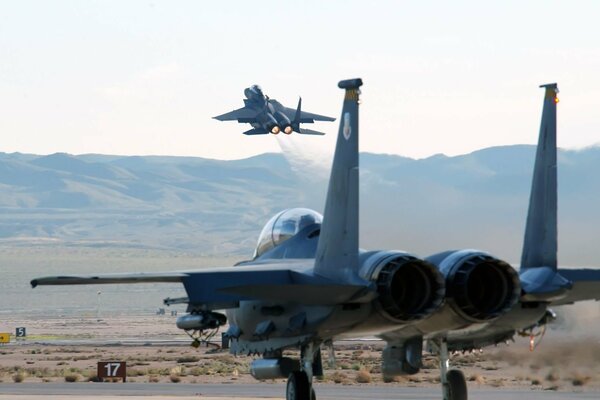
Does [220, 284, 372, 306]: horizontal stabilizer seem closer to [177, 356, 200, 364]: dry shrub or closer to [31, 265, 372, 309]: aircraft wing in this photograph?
[31, 265, 372, 309]: aircraft wing

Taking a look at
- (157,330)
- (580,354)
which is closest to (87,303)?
(157,330)

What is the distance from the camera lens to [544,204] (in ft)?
69.4

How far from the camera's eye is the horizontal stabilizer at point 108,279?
18734 mm

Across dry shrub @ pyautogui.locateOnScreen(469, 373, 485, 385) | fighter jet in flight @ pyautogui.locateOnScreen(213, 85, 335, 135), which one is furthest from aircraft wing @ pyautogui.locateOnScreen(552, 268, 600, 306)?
fighter jet in flight @ pyautogui.locateOnScreen(213, 85, 335, 135)

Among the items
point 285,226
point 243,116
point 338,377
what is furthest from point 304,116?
point 285,226

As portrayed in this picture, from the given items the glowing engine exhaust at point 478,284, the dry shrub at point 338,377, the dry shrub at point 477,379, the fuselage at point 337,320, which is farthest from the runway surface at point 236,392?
the glowing engine exhaust at point 478,284

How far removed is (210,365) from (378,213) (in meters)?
23.5

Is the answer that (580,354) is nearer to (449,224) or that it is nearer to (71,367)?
(449,224)

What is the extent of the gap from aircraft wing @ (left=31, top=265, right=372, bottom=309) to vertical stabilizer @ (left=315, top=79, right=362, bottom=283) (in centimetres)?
24

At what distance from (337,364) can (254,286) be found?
32613 millimetres

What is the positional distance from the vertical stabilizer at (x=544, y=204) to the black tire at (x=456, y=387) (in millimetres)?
2597

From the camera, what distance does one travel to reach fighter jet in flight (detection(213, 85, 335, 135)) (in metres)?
85.1

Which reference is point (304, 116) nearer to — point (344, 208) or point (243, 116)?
point (243, 116)

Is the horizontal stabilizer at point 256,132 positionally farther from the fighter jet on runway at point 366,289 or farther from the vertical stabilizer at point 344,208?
the vertical stabilizer at point 344,208
